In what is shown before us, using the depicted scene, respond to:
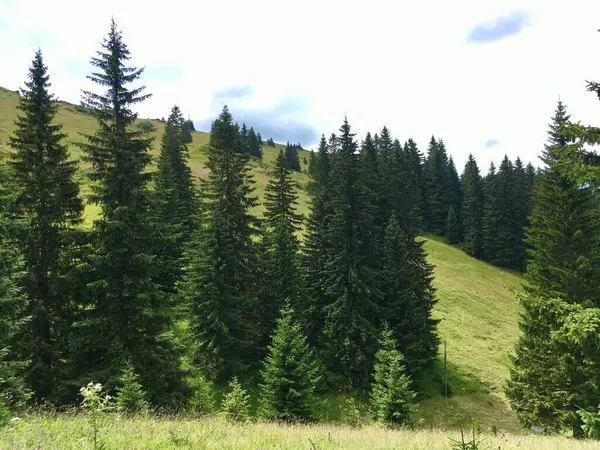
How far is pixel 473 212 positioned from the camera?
264 ft

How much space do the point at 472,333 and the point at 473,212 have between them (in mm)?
42911

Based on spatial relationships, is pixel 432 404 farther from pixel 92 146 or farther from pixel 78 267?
pixel 92 146

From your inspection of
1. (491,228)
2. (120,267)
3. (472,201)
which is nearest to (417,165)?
(472,201)

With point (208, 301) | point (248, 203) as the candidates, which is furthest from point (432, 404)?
point (248, 203)

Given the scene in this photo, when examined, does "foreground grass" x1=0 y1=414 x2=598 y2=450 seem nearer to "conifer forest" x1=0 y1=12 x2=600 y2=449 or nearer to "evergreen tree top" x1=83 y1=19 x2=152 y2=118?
"conifer forest" x1=0 y1=12 x2=600 y2=449

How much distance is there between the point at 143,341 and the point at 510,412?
29847mm

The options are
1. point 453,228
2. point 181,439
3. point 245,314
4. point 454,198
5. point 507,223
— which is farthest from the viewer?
point 454,198

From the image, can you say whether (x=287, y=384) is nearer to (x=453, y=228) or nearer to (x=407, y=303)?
(x=407, y=303)

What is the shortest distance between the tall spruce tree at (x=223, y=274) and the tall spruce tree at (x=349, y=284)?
24.0 feet

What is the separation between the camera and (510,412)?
101 feet

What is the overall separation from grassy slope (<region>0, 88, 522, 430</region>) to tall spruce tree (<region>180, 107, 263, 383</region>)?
10411 millimetres

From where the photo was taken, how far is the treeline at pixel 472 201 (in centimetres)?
7119

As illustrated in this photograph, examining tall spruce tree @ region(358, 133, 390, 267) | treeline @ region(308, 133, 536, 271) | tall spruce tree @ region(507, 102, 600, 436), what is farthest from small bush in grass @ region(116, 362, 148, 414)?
treeline @ region(308, 133, 536, 271)

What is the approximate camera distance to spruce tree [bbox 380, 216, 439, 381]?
3419cm
